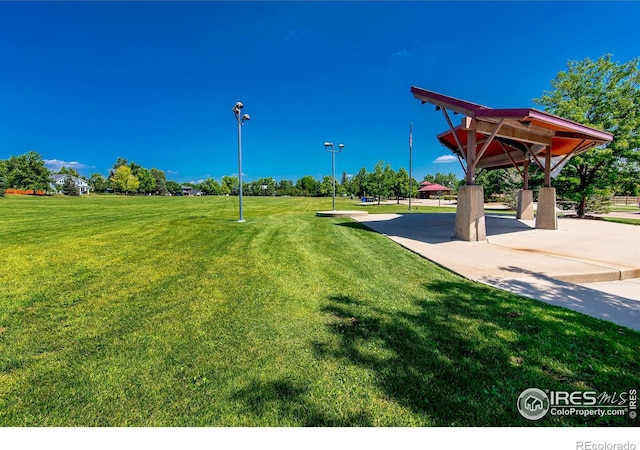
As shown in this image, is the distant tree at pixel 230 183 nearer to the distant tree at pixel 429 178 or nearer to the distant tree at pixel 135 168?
the distant tree at pixel 135 168

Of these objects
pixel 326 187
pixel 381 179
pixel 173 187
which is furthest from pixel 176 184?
pixel 381 179

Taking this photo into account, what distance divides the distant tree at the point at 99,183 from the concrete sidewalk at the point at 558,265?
11598cm

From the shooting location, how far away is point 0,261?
5.66 m

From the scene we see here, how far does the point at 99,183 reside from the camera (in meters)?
96.5

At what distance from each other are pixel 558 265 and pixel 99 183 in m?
123

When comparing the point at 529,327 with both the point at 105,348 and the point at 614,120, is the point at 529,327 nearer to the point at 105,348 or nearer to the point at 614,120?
the point at 105,348

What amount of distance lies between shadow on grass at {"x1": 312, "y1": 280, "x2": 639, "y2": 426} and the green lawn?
0.02m

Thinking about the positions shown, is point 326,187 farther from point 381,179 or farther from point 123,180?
point 123,180

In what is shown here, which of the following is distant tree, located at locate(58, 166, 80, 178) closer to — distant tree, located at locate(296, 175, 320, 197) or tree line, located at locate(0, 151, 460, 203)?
tree line, located at locate(0, 151, 460, 203)

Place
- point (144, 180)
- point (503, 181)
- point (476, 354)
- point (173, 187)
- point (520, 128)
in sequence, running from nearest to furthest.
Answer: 1. point (476, 354)
2. point (520, 128)
3. point (503, 181)
4. point (144, 180)
5. point (173, 187)

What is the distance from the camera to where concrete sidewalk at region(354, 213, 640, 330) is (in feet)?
14.2

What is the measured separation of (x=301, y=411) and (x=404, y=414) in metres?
0.77

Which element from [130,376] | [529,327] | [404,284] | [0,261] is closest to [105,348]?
[130,376]

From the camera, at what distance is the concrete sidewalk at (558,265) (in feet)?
14.2
